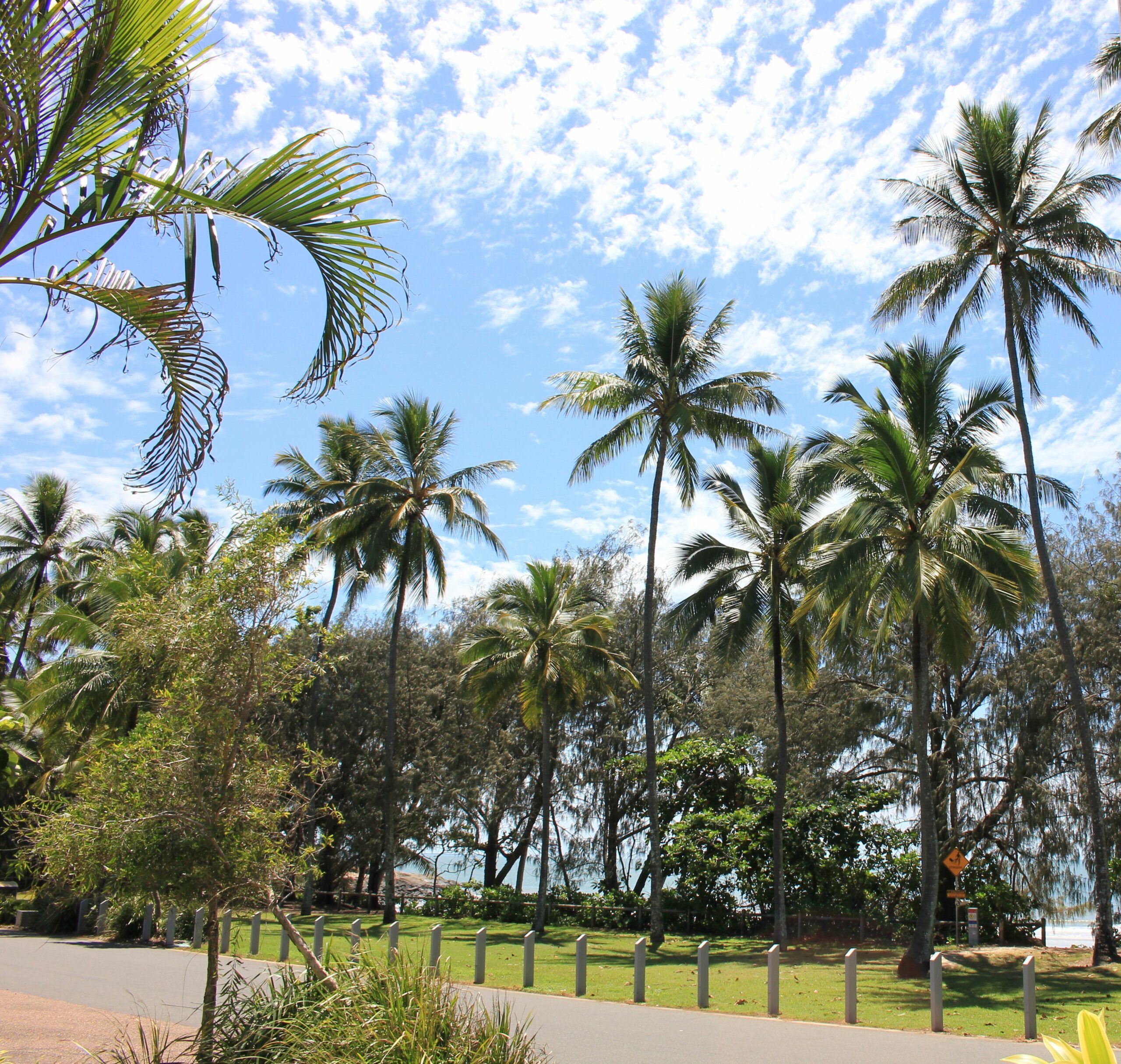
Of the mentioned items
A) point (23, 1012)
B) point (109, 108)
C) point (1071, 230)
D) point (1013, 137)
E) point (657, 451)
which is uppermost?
point (1013, 137)

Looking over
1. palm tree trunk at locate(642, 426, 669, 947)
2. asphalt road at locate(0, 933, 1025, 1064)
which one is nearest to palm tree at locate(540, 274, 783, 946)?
palm tree trunk at locate(642, 426, 669, 947)

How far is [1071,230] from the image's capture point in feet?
63.3

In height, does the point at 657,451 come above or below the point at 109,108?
above

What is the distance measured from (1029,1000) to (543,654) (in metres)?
17.9

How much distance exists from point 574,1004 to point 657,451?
15.6 metres

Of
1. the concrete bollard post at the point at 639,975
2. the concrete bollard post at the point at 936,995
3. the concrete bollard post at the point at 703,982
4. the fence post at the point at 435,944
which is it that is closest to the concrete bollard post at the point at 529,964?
the fence post at the point at 435,944

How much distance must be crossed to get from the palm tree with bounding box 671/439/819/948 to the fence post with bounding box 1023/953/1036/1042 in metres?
12.0

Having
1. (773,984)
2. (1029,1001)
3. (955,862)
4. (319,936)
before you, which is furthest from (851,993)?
(319,936)

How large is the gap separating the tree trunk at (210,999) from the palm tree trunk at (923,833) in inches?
516

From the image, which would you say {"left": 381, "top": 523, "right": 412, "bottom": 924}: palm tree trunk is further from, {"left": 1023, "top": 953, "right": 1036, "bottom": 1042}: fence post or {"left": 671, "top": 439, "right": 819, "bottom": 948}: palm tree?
{"left": 1023, "top": 953, "right": 1036, "bottom": 1042}: fence post

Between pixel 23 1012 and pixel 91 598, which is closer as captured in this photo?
pixel 23 1012

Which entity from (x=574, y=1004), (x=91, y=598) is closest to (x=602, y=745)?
(x=91, y=598)

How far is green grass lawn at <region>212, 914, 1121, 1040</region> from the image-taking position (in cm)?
1298

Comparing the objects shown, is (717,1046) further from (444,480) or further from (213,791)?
(444,480)
